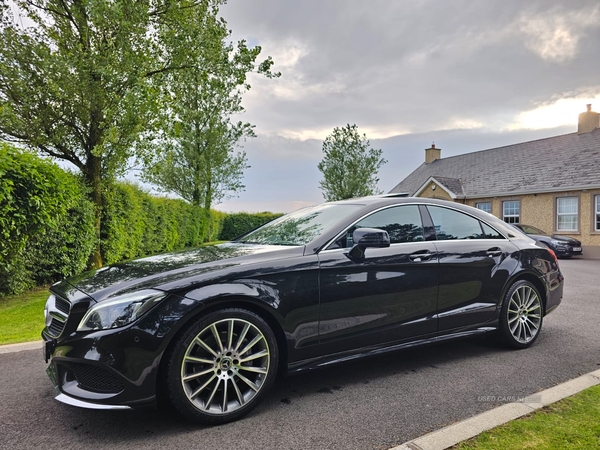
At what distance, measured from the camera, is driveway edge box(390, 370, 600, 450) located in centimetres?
228

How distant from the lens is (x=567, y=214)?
19.0 m

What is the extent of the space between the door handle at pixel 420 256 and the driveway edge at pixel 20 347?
4.07 metres

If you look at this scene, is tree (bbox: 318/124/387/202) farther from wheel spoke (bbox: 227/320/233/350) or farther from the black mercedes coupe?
wheel spoke (bbox: 227/320/233/350)

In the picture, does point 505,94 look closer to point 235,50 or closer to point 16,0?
point 235,50

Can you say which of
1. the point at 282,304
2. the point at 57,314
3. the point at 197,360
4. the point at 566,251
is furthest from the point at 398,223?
the point at 566,251

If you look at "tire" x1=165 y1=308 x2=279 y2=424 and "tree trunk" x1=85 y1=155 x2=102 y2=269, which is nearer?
"tire" x1=165 y1=308 x2=279 y2=424

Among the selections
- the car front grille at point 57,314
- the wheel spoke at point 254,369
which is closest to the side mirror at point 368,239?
the wheel spoke at point 254,369

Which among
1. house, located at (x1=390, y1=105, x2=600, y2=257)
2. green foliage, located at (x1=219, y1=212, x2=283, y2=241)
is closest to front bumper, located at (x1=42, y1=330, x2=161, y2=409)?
house, located at (x1=390, y1=105, x2=600, y2=257)

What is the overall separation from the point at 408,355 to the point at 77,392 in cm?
295

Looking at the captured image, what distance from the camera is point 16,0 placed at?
28.8ft

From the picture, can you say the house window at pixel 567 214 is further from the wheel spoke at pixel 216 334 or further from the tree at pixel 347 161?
the wheel spoke at pixel 216 334

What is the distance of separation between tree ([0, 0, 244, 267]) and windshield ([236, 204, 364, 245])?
226 inches

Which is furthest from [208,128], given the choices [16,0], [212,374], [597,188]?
[212,374]

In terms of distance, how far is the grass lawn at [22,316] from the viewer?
4.68m
